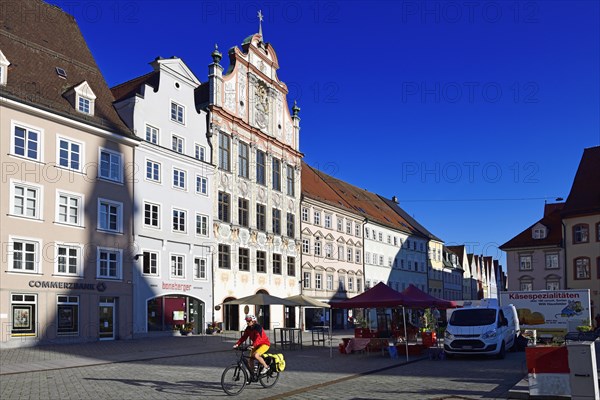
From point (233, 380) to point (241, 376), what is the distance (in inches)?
20.4

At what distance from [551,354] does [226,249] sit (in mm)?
31347

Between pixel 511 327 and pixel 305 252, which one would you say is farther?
pixel 305 252

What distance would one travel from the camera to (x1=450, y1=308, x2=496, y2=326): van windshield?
2355 centimetres

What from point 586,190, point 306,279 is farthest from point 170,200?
point 586,190

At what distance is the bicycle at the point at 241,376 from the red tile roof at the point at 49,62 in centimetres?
1966

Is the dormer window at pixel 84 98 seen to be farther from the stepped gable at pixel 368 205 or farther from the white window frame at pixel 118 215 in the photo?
the stepped gable at pixel 368 205

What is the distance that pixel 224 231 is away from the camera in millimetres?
41938

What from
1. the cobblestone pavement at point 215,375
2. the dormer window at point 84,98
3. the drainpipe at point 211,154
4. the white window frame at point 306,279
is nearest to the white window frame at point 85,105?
the dormer window at point 84,98

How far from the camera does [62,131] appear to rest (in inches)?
A: 1236

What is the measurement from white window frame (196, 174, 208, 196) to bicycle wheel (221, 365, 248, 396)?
2666cm

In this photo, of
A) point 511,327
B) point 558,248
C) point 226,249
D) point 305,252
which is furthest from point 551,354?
point 558,248

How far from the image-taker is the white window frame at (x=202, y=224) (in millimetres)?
40031

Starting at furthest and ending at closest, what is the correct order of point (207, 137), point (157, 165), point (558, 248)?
point (558, 248), point (207, 137), point (157, 165)

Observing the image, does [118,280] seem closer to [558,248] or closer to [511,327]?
[511,327]
